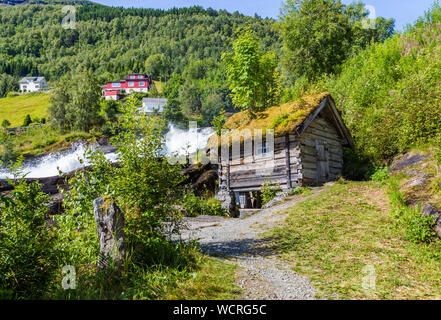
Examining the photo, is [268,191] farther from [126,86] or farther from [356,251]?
[126,86]

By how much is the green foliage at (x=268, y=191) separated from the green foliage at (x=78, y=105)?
46.8m

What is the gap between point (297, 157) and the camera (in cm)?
1527

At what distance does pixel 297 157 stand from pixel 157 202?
35.2ft

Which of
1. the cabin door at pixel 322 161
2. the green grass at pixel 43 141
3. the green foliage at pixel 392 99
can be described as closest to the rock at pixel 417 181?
the green foliage at pixel 392 99

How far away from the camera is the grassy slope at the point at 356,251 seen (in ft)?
17.0

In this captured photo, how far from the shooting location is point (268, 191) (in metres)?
15.6

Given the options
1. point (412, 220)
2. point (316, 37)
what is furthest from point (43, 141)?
point (412, 220)

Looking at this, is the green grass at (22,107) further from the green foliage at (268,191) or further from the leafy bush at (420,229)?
the leafy bush at (420,229)

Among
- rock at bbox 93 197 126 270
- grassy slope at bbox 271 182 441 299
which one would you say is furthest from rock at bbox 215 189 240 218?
rock at bbox 93 197 126 270

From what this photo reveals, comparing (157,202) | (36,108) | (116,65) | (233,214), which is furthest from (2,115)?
(157,202)

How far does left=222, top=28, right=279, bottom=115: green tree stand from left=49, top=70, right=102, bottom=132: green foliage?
41.1 m

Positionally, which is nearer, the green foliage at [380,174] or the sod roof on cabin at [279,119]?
the green foliage at [380,174]

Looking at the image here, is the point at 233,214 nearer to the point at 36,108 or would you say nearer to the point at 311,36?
the point at 311,36

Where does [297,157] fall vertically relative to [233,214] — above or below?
above
